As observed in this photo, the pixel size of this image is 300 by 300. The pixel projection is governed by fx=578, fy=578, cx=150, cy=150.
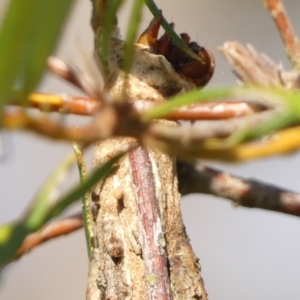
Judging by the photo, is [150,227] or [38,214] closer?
[38,214]

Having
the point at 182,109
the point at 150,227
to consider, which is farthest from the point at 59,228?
the point at 182,109

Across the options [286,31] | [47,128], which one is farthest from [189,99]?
[286,31]

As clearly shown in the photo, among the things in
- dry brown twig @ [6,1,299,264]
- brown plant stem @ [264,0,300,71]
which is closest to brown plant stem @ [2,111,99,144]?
dry brown twig @ [6,1,299,264]

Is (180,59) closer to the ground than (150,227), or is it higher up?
higher up

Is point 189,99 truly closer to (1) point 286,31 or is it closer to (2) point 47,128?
(2) point 47,128

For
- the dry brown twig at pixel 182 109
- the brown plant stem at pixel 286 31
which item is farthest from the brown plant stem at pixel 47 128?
the brown plant stem at pixel 286 31

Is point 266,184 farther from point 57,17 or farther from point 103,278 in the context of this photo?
point 57,17

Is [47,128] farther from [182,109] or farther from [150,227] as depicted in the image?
[150,227]
